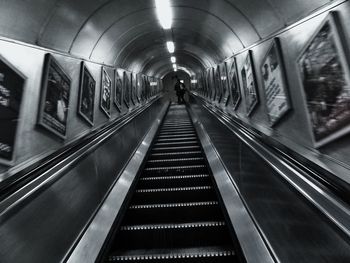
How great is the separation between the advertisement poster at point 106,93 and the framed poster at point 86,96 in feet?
2.15

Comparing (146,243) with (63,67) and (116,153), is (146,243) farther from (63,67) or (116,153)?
(63,67)

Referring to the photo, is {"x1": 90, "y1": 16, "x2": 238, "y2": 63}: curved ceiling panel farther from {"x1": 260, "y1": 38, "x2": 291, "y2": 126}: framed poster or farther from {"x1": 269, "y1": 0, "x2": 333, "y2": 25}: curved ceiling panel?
{"x1": 269, "y1": 0, "x2": 333, "y2": 25}: curved ceiling panel

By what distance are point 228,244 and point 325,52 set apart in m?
2.10

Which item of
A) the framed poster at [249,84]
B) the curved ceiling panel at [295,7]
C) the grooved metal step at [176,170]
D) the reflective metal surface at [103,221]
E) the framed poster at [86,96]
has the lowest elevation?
the reflective metal surface at [103,221]

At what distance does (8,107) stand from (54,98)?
104 cm

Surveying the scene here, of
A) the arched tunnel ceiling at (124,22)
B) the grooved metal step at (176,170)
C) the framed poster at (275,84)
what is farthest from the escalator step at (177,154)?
the arched tunnel ceiling at (124,22)

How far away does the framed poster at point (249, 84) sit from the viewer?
16.1 feet

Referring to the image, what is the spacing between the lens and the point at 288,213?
1556 millimetres

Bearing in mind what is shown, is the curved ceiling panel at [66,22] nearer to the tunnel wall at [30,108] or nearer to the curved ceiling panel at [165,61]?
the tunnel wall at [30,108]

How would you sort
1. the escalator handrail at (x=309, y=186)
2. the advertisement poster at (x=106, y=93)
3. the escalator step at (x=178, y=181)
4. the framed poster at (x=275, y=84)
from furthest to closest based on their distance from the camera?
the advertisement poster at (x=106, y=93) → the framed poster at (x=275, y=84) → the escalator step at (x=178, y=181) → the escalator handrail at (x=309, y=186)

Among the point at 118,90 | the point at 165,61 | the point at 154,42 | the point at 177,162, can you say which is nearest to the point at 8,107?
the point at 177,162

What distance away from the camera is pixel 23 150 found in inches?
113

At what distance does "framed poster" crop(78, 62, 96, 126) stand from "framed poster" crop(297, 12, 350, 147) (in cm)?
376

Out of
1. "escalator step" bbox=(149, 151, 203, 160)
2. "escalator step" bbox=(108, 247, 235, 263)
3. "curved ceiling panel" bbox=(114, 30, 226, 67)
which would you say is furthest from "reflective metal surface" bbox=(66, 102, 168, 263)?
"curved ceiling panel" bbox=(114, 30, 226, 67)
